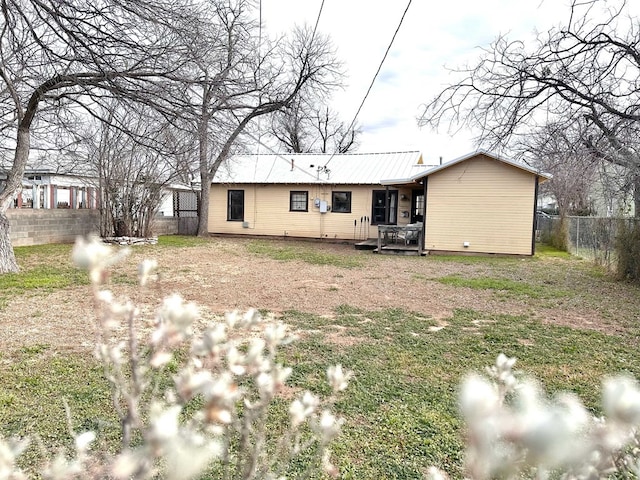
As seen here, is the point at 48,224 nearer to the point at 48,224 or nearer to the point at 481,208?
the point at 48,224

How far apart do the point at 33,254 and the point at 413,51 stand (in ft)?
32.9

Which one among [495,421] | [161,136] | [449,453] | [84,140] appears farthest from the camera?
[84,140]

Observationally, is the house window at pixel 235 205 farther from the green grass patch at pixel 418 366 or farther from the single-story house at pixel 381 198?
the green grass patch at pixel 418 366

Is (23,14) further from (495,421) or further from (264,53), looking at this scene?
(495,421)

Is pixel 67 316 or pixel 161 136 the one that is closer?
pixel 67 316

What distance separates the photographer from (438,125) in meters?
7.19

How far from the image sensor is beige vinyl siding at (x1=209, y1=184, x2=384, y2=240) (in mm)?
17391

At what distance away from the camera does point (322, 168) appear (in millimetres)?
18266

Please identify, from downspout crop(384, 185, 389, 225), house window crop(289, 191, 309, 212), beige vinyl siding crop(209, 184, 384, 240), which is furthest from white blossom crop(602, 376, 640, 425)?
house window crop(289, 191, 309, 212)

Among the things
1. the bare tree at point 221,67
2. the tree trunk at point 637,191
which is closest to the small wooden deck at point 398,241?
the tree trunk at point 637,191

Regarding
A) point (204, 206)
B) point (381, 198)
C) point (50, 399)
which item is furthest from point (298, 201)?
point (50, 399)

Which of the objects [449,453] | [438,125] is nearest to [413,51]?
[438,125]

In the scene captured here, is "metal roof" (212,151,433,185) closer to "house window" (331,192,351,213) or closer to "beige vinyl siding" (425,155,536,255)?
"house window" (331,192,351,213)

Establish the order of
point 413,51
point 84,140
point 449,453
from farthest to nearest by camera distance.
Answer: point 84,140, point 413,51, point 449,453
